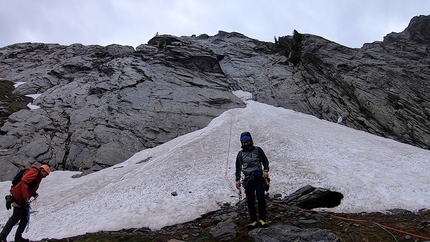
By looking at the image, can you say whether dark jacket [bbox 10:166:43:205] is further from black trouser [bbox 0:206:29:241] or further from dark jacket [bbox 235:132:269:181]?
dark jacket [bbox 235:132:269:181]

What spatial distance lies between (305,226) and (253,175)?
8.34ft

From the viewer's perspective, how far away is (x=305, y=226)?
1030 centimetres

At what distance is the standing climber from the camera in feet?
33.9

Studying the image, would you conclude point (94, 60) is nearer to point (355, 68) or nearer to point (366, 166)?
point (355, 68)

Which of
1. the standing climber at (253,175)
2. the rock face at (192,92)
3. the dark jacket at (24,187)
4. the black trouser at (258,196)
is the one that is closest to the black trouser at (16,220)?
the dark jacket at (24,187)

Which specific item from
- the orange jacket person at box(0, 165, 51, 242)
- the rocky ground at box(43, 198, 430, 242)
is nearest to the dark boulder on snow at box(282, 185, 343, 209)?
the rocky ground at box(43, 198, 430, 242)

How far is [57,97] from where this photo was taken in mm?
34594

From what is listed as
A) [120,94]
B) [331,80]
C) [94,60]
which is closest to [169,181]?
[120,94]

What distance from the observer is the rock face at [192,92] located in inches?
1019

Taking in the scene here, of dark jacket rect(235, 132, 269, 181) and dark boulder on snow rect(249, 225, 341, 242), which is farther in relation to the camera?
dark jacket rect(235, 132, 269, 181)

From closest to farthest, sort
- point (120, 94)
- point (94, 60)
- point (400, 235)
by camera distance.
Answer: point (400, 235) → point (120, 94) → point (94, 60)

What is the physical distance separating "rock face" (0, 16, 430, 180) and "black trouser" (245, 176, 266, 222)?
15951mm

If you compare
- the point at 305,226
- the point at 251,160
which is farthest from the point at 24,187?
the point at 305,226

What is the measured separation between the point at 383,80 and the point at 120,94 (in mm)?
30388
